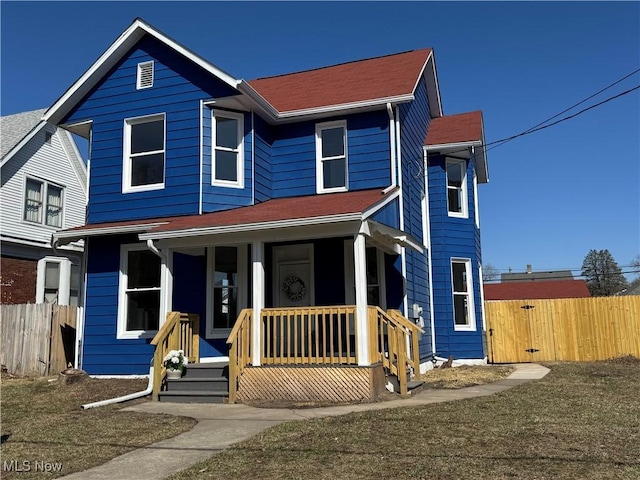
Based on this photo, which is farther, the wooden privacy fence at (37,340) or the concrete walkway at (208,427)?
the wooden privacy fence at (37,340)

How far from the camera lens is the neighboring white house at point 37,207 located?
1961cm

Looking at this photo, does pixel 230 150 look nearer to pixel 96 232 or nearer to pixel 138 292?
pixel 96 232

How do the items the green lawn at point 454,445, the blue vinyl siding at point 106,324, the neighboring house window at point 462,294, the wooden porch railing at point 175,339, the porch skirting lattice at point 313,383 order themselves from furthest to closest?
the neighboring house window at point 462,294 → the blue vinyl siding at point 106,324 → the wooden porch railing at point 175,339 → the porch skirting lattice at point 313,383 → the green lawn at point 454,445

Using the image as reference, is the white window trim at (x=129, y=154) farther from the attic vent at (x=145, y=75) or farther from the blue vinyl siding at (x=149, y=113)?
the attic vent at (x=145, y=75)

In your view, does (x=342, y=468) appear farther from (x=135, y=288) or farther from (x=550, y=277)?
(x=550, y=277)

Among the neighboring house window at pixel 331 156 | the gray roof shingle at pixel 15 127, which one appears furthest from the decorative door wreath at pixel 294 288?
the gray roof shingle at pixel 15 127

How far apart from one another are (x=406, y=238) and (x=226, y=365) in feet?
13.5

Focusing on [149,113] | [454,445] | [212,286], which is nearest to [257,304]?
[212,286]

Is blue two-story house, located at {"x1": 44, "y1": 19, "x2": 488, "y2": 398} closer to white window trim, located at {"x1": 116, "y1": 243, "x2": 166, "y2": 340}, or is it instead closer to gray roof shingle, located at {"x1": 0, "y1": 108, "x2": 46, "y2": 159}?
white window trim, located at {"x1": 116, "y1": 243, "x2": 166, "y2": 340}

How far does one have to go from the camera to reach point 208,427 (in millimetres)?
7582

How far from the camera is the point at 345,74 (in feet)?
51.4

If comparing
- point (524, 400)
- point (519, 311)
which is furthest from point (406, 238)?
point (519, 311)

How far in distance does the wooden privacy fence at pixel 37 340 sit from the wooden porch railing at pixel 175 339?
13.9 ft

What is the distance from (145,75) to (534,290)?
110ft
